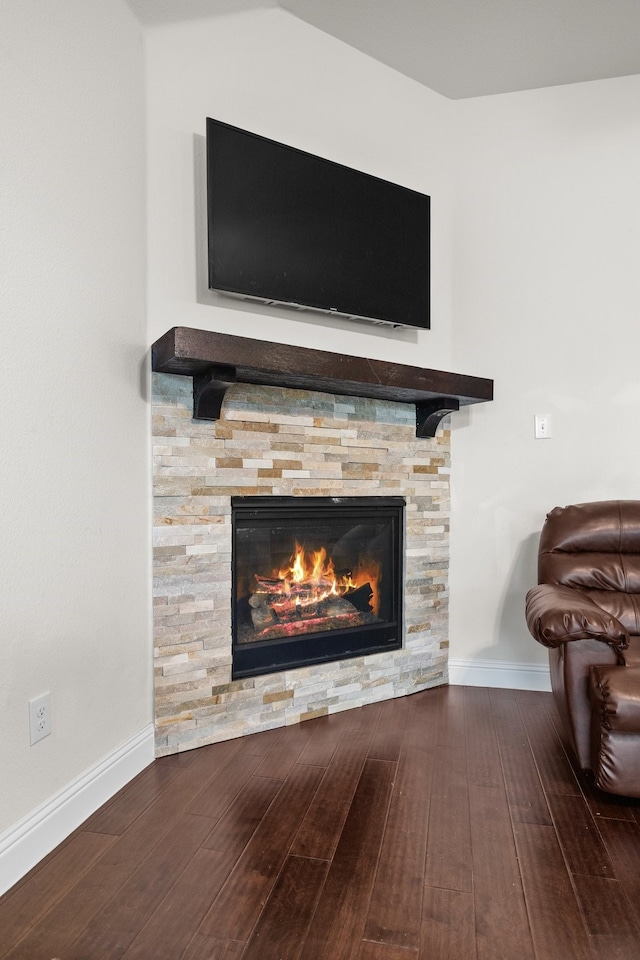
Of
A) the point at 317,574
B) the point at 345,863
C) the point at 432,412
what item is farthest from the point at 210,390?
the point at 345,863

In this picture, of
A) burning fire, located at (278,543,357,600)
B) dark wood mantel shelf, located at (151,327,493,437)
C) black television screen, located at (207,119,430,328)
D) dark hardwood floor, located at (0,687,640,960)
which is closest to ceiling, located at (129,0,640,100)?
black television screen, located at (207,119,430,328)

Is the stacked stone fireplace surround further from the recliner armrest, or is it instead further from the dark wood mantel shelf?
the recliner armrest

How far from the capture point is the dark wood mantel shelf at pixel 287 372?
85.0 inches

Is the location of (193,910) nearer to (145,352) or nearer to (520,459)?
(145,352)

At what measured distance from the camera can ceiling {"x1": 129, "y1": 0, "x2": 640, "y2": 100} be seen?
2.62 meters

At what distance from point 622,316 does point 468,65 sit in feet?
4.33

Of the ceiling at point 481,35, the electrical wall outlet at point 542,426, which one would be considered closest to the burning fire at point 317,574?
the electrical wall outlet at point 542,426

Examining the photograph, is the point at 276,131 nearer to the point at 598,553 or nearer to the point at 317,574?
the point at 317,574

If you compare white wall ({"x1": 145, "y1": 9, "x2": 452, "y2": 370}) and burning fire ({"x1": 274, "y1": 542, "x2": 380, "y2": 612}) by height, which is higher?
white wall ({"x1": 145, "y1": 9, "x2": 452, "y2": 370})

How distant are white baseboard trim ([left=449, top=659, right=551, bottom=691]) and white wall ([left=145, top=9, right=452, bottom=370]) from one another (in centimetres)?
146

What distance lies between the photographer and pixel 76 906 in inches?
59.9

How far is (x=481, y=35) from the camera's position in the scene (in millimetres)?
2789

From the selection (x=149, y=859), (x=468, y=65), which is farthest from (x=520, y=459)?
(x=149, y=859)

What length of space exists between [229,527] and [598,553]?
1.51 metres
